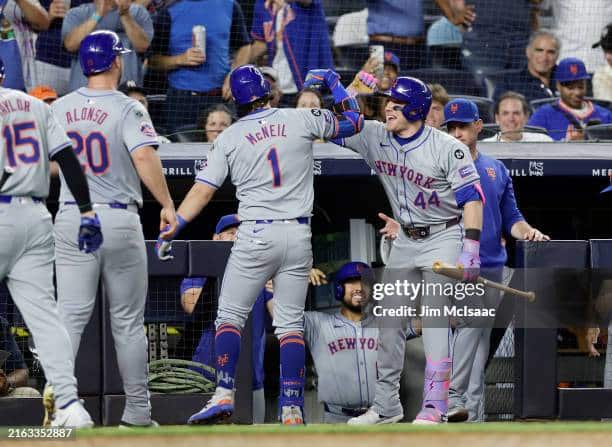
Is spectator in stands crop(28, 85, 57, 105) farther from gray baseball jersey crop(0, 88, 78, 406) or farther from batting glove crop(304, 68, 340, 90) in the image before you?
gray baseball jersey crop(0, 88, 78, 406)

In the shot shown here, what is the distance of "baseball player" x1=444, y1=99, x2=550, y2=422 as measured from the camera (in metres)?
6.23

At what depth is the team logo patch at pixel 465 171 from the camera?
5777 millimetres

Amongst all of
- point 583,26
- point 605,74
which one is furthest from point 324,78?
point 583,26

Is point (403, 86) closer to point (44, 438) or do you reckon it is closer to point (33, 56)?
point (44, 438)

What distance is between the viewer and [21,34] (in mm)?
8547

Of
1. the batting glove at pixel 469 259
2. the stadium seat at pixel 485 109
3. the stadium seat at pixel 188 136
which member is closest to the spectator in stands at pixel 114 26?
the stadium seat at pixel 188 136

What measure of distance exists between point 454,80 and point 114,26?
2.41m

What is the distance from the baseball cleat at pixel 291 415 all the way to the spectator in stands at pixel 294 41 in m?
3.40

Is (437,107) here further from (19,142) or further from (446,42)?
(19,142)

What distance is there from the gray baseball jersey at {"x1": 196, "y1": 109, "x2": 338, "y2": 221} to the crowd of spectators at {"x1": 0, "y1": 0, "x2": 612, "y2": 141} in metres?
2.04

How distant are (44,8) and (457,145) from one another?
392cm

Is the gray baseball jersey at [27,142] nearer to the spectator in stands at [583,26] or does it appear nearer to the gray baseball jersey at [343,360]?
the gray baseball jersey at [343,360]

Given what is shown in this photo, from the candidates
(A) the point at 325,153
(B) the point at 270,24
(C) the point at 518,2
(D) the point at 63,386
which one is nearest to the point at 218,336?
(D) the point at 63,386

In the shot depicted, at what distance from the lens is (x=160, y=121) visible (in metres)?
8.52
